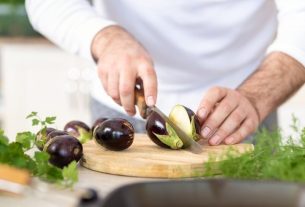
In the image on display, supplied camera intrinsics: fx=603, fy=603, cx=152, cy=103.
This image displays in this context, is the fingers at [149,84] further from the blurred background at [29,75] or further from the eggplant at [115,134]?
the blurred background at [29,75]

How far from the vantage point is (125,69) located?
117cm

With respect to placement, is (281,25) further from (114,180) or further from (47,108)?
(47,108)

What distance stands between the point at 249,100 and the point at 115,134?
1.27 ft

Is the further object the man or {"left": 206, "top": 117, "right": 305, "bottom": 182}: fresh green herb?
the man

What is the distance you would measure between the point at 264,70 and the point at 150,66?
38cm

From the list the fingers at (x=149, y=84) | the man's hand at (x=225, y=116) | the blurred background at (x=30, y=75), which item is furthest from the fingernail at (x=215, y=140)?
the blurred background at (x=30, y=75)

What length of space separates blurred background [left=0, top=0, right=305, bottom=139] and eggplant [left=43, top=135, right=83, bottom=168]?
2.69m

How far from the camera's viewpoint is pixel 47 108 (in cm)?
375

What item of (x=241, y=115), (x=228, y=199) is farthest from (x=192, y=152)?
(x=228, y=199)

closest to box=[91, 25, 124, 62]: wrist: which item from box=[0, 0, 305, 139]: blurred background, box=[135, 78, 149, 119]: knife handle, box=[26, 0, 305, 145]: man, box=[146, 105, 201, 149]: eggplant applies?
box=[26, 0, 305, 145]: man

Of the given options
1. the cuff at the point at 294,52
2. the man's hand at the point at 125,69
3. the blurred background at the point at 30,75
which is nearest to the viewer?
the man's hand at the point at 125,69

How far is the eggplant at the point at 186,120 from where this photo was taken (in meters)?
Answer: 1.11

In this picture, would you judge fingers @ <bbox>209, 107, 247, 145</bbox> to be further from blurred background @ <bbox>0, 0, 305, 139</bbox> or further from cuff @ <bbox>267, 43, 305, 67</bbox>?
blurred background @ <bbox>0, 0, 305, 139</bbox>

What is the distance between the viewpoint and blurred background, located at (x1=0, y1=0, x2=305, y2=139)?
12.1 feet
